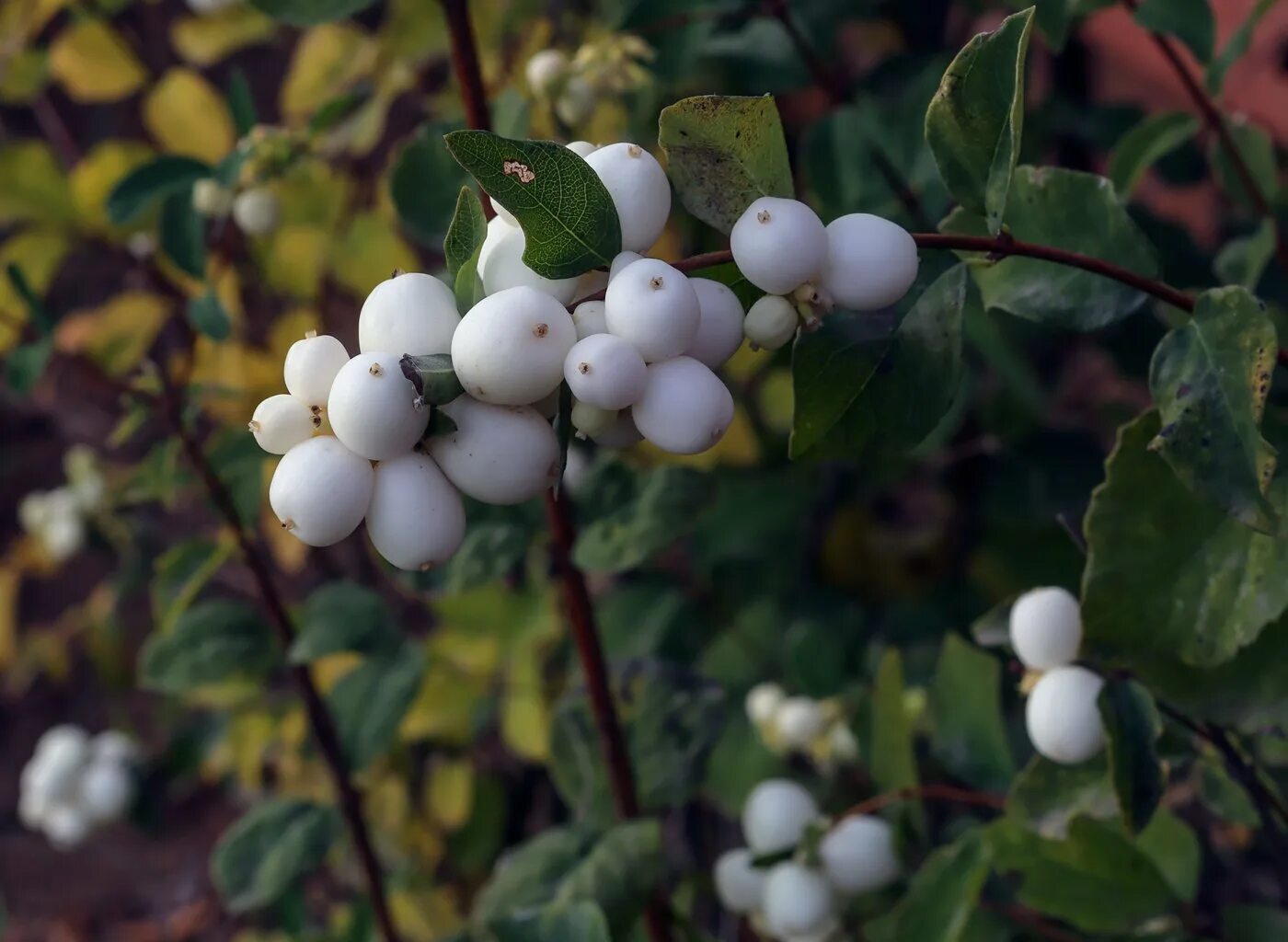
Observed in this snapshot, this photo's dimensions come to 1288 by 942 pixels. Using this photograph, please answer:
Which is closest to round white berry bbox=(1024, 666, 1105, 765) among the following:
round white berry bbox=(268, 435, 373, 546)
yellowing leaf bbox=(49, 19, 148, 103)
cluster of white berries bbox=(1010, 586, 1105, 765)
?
cluster of white berries bbox=(1010, 586, 1105, 765)

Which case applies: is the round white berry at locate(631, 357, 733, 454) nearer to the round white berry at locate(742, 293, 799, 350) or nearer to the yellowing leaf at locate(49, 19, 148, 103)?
Result: the round white berry at locate(742, 293, 799, 350)

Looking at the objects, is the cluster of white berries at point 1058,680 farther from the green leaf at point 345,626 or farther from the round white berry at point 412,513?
the green leaf at point 345,626

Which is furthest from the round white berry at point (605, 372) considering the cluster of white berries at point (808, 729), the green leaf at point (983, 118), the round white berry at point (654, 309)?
the cluster of white berries at point (808, 729)

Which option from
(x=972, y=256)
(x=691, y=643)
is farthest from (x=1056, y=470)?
(x=972, y=256)

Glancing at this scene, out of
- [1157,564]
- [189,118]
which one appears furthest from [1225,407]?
[189,118]

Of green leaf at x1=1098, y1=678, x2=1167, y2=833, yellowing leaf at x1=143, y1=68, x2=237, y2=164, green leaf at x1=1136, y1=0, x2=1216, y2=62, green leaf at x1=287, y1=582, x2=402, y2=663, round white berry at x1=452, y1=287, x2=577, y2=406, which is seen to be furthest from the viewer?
yellowing leaf at x1=143, y1=68, x2=237, y2=164

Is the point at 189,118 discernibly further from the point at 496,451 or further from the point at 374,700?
the point at 496,451
